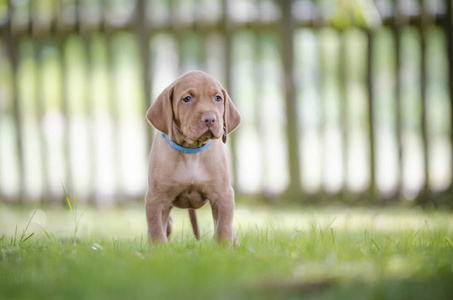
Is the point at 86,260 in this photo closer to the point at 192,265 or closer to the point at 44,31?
the point at 192,265

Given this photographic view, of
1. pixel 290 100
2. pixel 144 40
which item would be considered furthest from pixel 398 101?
pixel 144 40

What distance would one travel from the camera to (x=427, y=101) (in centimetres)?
618

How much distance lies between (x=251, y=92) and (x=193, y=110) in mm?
3410

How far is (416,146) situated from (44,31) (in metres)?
5.00

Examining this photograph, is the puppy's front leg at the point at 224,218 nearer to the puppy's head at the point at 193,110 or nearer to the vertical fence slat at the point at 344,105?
the puppy's head at the point at 193,110

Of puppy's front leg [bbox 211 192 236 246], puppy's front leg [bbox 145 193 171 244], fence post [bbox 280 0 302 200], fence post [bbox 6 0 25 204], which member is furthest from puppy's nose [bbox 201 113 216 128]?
fence post [bbox 6 0 25 204]

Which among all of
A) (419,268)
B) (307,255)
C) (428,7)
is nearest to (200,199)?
(307,255)

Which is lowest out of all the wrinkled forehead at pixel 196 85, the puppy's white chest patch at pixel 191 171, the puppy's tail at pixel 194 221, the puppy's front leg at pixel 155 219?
the puppy's tail at pixel 194 221

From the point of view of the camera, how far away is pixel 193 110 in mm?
3189

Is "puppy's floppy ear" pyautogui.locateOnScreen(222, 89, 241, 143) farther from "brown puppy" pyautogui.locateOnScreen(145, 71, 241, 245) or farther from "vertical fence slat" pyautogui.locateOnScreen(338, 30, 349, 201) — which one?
"vertical fence slat" pyautogui.locateOnScreen(338, 30, 349, 201)

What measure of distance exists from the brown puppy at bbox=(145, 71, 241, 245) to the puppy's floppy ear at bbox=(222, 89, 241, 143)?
0.12 ft

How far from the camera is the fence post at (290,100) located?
21.1 ft

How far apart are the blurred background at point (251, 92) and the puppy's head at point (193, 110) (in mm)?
3143

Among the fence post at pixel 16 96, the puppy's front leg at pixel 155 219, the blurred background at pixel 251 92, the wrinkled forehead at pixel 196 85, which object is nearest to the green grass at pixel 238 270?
the puppy's front leg at pixel 155 219
